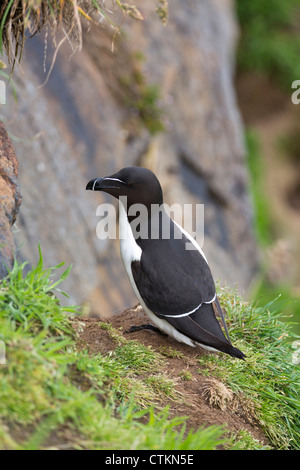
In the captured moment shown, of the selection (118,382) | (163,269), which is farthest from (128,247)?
(118,382)

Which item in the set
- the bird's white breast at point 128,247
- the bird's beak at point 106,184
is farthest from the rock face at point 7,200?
the bird's white breast at point 128,247

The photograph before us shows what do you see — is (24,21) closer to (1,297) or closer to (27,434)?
(1,297)

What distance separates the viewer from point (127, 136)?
8.51m

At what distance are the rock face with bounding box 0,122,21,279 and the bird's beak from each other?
1.68 feet

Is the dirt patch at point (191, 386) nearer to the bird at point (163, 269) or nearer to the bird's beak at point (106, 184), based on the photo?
the bird at point (163, 269)

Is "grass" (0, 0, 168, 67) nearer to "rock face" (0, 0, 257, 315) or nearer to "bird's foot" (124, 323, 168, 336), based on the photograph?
"rock face" (0, 0, 257, 315)

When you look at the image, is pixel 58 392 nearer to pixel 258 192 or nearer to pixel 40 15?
pixel 40 15

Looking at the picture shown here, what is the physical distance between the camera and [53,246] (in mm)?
6777

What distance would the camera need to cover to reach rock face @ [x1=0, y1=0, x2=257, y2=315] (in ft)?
22.6

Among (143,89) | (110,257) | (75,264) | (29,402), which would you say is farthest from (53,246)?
(29,402)

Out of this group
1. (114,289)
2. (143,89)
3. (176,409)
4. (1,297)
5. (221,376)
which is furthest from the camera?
(143,89)

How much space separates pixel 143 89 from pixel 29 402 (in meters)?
6.80

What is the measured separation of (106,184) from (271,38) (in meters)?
11.7

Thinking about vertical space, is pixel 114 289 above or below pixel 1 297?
below
